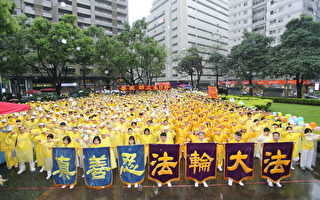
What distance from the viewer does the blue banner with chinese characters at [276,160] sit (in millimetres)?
4473

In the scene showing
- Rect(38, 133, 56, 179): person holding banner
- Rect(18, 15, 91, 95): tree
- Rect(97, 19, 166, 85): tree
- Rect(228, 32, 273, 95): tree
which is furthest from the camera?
Rect(228, 32, 273, 95): tree

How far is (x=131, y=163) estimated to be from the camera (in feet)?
14.8

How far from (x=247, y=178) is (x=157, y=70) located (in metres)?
26.0

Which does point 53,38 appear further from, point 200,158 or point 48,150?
point 200,158

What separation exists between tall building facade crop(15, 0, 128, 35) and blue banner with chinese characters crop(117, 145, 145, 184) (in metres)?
36.8

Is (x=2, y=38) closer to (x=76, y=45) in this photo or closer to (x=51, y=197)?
(x=76, y=45)

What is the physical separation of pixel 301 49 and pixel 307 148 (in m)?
20.7

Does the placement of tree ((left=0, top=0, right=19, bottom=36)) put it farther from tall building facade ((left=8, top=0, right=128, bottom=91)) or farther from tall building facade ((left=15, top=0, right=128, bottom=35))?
tall building facade ((left=15, top=0, right=128, bottom=35))

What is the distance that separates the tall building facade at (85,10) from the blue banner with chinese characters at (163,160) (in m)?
37.1

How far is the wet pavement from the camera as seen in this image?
432cm

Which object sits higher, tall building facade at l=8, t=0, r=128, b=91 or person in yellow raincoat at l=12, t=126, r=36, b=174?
tall building facade at l=8, t=0, r=128, b=91

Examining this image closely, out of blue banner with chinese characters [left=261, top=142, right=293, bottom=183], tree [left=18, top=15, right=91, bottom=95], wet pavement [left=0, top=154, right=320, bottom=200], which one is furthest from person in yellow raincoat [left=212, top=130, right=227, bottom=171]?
tree [left=18, top=15, right=91, bottom=95]

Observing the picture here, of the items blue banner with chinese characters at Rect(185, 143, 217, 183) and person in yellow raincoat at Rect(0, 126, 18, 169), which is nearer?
blue banner with chinese characters at Rect(185, 143, 217, 183)

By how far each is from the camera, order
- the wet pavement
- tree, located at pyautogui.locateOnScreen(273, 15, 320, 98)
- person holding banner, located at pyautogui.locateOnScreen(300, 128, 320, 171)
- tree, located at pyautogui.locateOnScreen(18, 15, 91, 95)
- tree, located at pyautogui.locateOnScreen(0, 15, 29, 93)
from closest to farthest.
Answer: the wet pavement → person holding banner, located at pyautogui.locateOnScreen(300, 128, 320, 171) → tree, located at pyautogui.locateOnScreen(18, 15, 91, 95) → tree, located at pyautogui.locateOnScreen(0, 15, 29, 93) → tree, located at pyautogui.locateOnScreen(273, 15, 320, 98)
